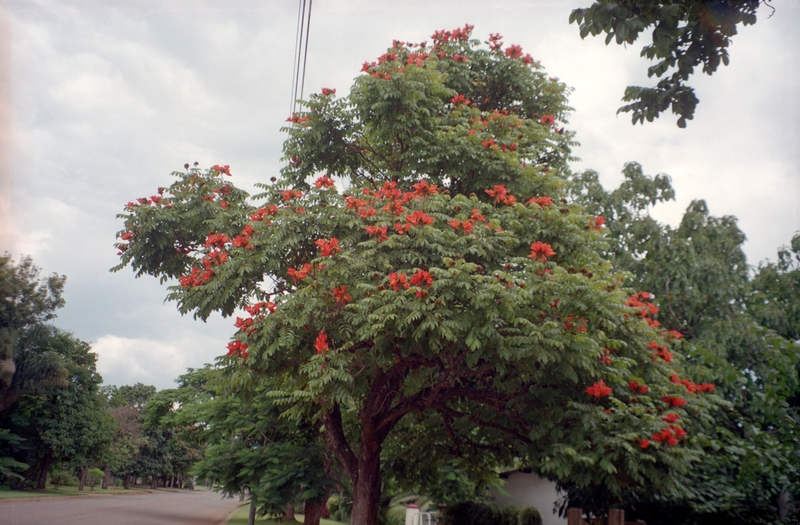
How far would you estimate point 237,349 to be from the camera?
8219 mm

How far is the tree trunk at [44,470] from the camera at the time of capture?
2908 centimetres

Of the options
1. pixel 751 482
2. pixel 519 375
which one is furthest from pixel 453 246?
pixel 751 482

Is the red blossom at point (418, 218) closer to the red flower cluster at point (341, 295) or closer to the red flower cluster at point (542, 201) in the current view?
the red flower cluster at point (341, 295)

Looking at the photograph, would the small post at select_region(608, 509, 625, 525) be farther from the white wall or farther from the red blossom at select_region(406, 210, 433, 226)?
the white wall

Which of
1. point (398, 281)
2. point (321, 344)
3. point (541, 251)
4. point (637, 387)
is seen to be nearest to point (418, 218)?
point (398, 281)

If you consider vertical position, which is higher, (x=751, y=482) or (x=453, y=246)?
(x=453, y=246)

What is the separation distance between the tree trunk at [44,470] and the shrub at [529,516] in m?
22.4

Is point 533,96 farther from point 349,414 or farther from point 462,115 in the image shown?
point 349,414

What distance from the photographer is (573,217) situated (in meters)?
8.55

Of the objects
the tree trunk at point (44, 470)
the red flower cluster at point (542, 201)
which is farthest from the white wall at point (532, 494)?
the tree trunk at point (44, 470)

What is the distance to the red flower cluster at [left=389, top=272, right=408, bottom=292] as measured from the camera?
729cm

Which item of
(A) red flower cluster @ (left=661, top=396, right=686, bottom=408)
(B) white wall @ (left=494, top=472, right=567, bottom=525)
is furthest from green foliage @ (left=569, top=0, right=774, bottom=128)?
(B) white wall @ (left=494, top=472, right=567, bottom=525)

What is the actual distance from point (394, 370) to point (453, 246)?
263 centimetres

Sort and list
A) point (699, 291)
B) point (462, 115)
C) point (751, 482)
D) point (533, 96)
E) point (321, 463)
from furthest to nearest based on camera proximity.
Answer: point (321, 463), point (699, 291), point (533, 96), point (462, 115), point (751, 482)
